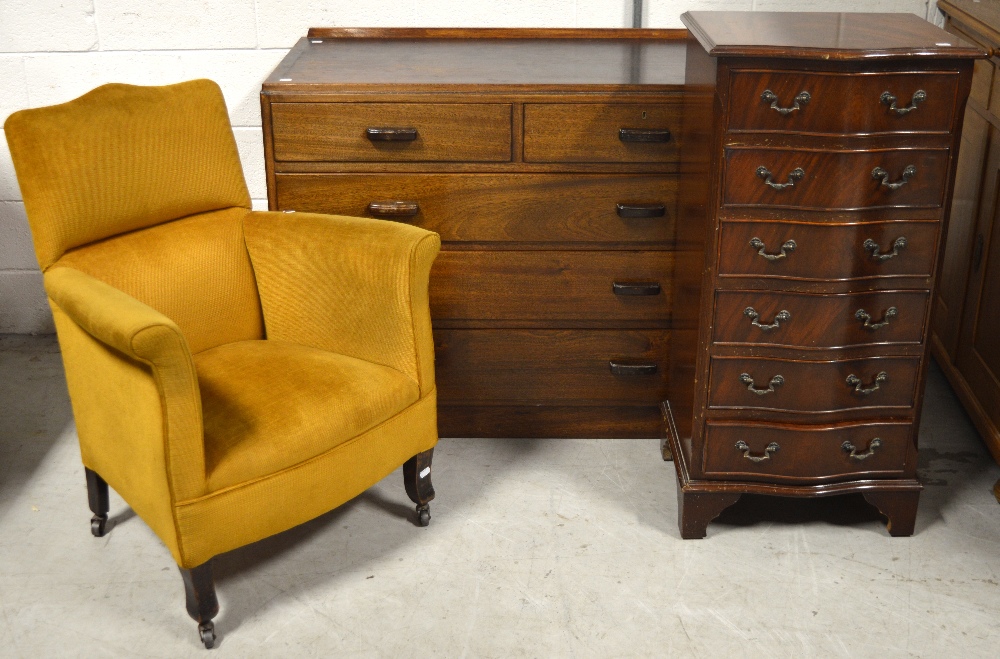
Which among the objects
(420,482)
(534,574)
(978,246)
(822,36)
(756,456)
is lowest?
(534,574)

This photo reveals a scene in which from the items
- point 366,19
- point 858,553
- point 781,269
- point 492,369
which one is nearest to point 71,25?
point 366,19

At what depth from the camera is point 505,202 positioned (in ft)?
7.95

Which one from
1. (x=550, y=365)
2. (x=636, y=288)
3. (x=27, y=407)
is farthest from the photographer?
(x=27, y=407)

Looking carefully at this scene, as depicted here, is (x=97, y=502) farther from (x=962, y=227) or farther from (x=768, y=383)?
(x=962, y=227)

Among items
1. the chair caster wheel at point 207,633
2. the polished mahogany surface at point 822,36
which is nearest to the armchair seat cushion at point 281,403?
the chair caster wheel at point 207,633

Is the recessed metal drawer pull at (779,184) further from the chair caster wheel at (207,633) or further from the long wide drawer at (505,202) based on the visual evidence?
the chair caster wheel at (207,633)

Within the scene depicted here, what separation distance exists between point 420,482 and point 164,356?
762 mm

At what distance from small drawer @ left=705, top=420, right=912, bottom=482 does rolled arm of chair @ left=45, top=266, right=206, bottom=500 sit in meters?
1.06

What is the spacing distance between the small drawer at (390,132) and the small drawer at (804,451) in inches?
32.4

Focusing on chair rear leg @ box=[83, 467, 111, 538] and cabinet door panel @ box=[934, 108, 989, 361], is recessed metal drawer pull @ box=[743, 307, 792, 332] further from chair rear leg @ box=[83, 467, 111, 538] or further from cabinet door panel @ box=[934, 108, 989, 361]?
chair rear leg @ box=[83, 467, 111, 538]

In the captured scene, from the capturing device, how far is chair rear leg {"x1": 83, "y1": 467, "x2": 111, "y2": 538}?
88.2 inches

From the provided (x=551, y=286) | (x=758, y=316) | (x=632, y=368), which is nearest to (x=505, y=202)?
(x=551, y=286)

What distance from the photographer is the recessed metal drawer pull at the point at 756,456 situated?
2188mm

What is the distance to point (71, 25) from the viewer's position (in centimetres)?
295
